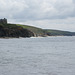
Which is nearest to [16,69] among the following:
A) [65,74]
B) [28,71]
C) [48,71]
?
[28,71]

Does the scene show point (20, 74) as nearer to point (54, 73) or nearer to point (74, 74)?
point (54, 73)

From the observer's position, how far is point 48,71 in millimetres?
Result: 35344

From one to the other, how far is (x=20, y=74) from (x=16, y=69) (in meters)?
3.93

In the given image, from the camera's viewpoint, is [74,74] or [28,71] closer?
[74,74]

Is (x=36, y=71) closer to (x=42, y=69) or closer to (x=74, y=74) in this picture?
(x=42, y=69)

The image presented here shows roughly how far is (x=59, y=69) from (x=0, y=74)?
334 inches

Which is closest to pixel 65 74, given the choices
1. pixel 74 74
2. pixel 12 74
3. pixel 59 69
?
pixel 74 74

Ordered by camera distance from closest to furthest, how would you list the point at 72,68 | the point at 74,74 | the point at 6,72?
the point at 74,74, the point at 6,72, the point at 72,68

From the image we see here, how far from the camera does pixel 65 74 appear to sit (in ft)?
108

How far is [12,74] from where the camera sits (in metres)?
33.5

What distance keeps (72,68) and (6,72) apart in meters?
9.28

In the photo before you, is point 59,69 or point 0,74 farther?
point 59,69

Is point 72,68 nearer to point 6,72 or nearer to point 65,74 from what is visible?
point 65,74

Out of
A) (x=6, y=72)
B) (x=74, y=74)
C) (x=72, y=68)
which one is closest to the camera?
(x=74, y=74)
